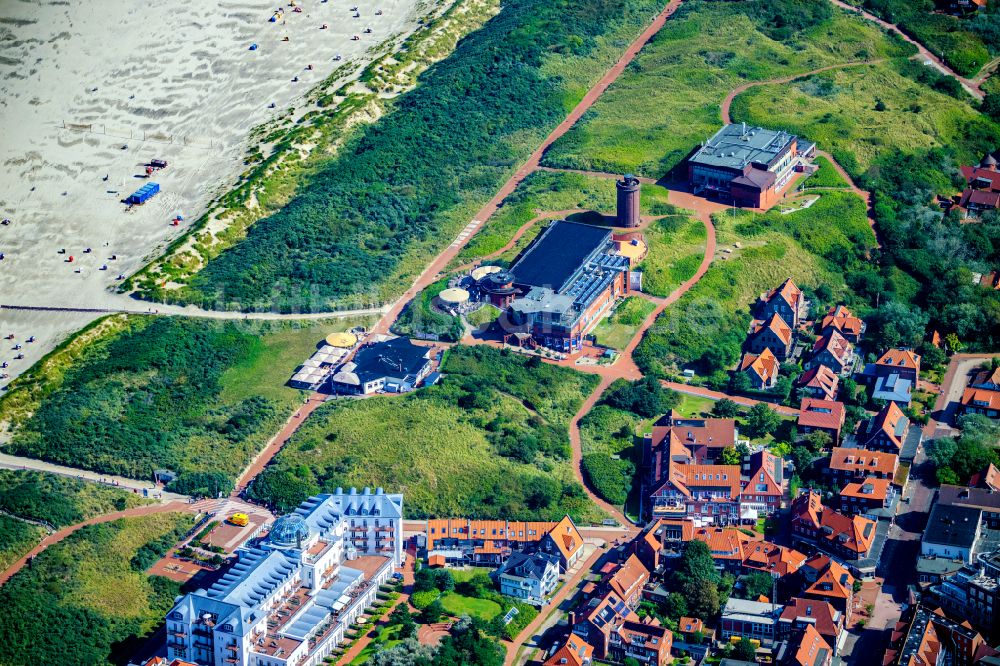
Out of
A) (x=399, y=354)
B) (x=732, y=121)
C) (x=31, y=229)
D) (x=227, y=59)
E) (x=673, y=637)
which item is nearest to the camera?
(x=673, y=637)

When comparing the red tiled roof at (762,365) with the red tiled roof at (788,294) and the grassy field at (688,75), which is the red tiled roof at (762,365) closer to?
the red tiled roof at (788,294)

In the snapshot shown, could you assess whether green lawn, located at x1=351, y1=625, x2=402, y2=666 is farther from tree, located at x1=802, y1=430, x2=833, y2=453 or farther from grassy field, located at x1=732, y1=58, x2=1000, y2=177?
grassy field, located at x1=732, y1=58, x2=1000, y2=177

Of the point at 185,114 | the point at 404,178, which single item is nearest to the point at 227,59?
the point at 185,114

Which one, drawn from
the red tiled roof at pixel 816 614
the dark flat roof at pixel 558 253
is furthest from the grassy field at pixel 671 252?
the red tiled roof at pixel 816 614

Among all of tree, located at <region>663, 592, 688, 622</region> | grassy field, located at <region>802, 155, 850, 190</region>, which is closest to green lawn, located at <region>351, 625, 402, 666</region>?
tree, located at <region>663, 592, 688, 622</region>

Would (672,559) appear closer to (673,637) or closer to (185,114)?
(673,637)
